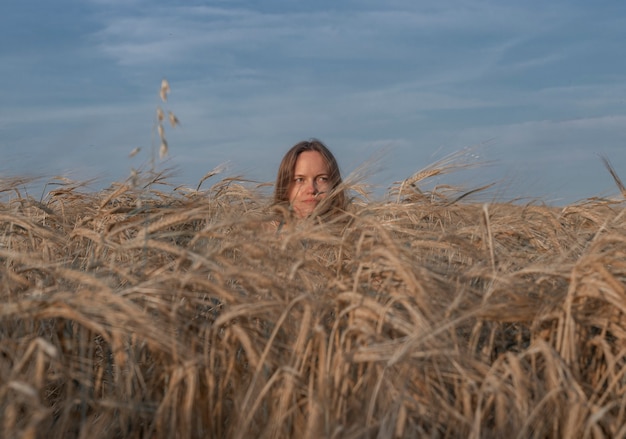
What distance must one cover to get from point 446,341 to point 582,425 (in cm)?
35

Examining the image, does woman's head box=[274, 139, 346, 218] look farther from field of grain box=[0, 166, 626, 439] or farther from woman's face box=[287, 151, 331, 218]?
field of grain box=[0, 166, 626, 439]

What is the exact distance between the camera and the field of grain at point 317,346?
6.04ft

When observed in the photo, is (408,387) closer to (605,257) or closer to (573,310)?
(573,310)

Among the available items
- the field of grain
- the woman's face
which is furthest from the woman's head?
the field of grain

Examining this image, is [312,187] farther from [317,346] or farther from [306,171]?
[317,346]

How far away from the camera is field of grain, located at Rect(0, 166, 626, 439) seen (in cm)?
184

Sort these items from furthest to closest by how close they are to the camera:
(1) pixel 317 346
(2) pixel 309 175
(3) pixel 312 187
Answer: (2) pixel 309 175, (3) pixel 312 187, (1) pixel 317 346

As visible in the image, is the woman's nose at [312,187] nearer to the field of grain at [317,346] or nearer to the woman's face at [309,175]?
the woman's face at [309,175]

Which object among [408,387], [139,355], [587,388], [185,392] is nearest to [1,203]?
[139,355]

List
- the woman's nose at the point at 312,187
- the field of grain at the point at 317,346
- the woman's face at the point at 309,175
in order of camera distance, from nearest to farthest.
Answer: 1. the field of grain at the point at 317,346
2. the woman's nose at the point at 312,187
3. the woman's face at the point at 309,175

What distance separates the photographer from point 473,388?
6.38ft

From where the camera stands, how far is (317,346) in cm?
197

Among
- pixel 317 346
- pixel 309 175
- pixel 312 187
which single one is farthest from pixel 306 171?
pixel 317 346

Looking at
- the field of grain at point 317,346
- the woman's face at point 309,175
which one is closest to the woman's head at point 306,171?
the woman's face at point 309,175
